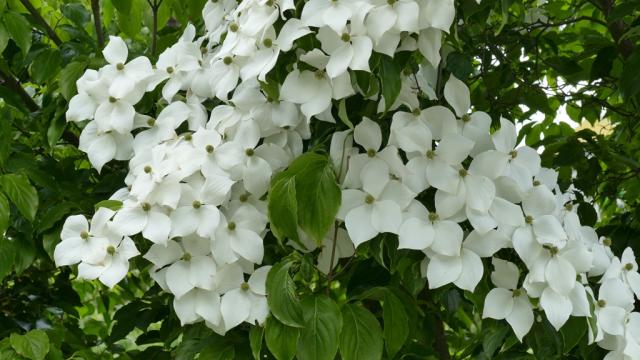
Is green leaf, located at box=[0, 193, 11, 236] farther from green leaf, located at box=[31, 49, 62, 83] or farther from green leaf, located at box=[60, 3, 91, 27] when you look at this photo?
green leaf, located at box=[60, 3, 91, 27]

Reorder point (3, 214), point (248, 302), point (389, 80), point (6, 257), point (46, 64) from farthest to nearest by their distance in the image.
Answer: point (46, 64)
point (6, 257)
point (3, 214)
point (248, 302)
point (389, 80)

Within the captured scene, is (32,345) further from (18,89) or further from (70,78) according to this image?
Result: (18,89)

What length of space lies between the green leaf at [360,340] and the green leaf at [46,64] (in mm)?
785

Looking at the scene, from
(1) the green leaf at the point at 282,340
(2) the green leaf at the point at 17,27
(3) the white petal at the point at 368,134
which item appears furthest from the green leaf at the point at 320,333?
(2) the green leaf at the point at 17,27

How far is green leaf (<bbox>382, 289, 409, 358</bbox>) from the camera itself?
3.98 feet

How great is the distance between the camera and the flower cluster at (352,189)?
115 cm

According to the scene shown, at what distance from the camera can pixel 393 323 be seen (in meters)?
1.22

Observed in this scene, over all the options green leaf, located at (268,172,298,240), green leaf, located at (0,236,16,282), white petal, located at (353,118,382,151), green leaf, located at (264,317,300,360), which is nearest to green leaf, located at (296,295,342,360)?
green leaf, located at (264,317,300,360)

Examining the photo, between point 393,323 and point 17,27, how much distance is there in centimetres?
82

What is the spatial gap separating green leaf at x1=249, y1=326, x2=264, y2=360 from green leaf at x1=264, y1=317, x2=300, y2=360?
0.11 ft

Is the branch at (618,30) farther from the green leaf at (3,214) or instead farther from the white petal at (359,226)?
the green leaf at (3,214)

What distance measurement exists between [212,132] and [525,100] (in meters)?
0.76

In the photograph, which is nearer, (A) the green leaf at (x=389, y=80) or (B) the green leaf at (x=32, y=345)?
(A) the green leaf at (x=389, y=80)

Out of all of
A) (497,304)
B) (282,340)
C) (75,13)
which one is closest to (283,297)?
(282,340)
